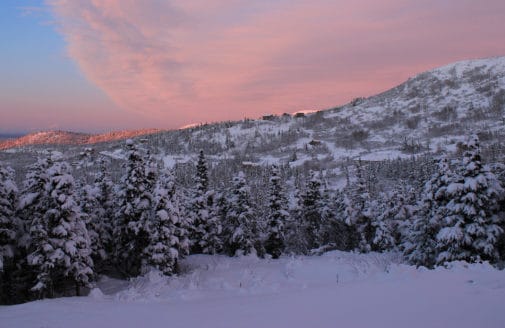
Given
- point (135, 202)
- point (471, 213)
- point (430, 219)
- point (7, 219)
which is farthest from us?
point (135, 202)

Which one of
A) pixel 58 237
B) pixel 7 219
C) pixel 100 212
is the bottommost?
pixel 100 212

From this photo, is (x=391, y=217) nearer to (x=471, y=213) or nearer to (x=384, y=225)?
(x=384, y=225)

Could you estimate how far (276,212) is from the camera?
41.2m

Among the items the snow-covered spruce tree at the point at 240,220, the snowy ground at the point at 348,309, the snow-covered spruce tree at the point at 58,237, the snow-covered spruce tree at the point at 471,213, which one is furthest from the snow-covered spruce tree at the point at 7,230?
the snow-covered spruce tree at the point at 471,213

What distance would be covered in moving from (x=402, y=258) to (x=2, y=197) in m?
30.8

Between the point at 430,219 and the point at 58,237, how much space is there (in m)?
26.2

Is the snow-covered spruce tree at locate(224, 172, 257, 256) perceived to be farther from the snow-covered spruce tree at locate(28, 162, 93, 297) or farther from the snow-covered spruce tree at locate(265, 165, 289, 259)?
the snow-covered spruce tree at locate(28, 162, 93, 297)

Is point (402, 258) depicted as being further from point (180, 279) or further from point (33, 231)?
point (33, 231)

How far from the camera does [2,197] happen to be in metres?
25.0

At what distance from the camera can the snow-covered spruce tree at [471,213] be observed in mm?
21906

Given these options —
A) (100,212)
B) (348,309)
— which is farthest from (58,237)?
(348,309)

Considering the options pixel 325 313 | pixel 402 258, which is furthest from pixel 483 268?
pixel 402 258

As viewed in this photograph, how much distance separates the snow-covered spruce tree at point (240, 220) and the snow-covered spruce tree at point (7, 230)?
1973 centimetres

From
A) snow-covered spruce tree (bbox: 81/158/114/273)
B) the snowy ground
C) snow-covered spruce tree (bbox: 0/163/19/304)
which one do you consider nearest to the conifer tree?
snow-covered spruce tree (bbox: 0/163/19/304)
